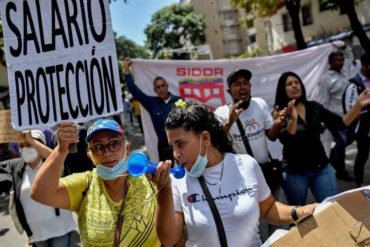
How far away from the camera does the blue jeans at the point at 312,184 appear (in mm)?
3471

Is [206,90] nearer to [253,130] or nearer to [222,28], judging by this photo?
[253,130]

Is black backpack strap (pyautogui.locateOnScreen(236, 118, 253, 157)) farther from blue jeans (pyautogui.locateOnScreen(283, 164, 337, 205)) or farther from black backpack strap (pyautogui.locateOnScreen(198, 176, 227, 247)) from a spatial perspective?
black backpack strap (pyautogui.locateOnScreen(198, 176, 227, 247))

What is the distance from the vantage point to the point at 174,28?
53.8m

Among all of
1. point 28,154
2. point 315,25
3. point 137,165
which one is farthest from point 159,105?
point 315,25

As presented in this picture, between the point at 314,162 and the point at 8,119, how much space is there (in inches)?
93.8

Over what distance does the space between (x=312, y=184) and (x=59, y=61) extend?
92.8 inches

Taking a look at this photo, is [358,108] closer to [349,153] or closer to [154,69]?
[154,69]

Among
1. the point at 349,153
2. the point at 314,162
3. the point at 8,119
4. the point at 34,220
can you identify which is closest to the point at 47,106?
the point at 8,119

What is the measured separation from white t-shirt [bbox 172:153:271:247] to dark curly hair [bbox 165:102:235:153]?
15cm

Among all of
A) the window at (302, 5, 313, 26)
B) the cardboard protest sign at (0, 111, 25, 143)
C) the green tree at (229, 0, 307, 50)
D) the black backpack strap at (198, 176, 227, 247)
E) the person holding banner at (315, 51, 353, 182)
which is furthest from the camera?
the window at (302, 5, 313, 26)

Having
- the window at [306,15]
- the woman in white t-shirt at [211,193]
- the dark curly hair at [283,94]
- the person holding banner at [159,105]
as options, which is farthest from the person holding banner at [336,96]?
the window at [306,15]

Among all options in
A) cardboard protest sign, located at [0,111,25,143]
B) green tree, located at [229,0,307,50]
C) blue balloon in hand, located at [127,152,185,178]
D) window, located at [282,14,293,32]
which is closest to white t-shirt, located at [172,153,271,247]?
blue balloon in hand, located at [127,152,185,178]

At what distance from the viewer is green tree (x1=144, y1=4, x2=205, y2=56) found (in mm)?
52594

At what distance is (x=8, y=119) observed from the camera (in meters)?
2.70
